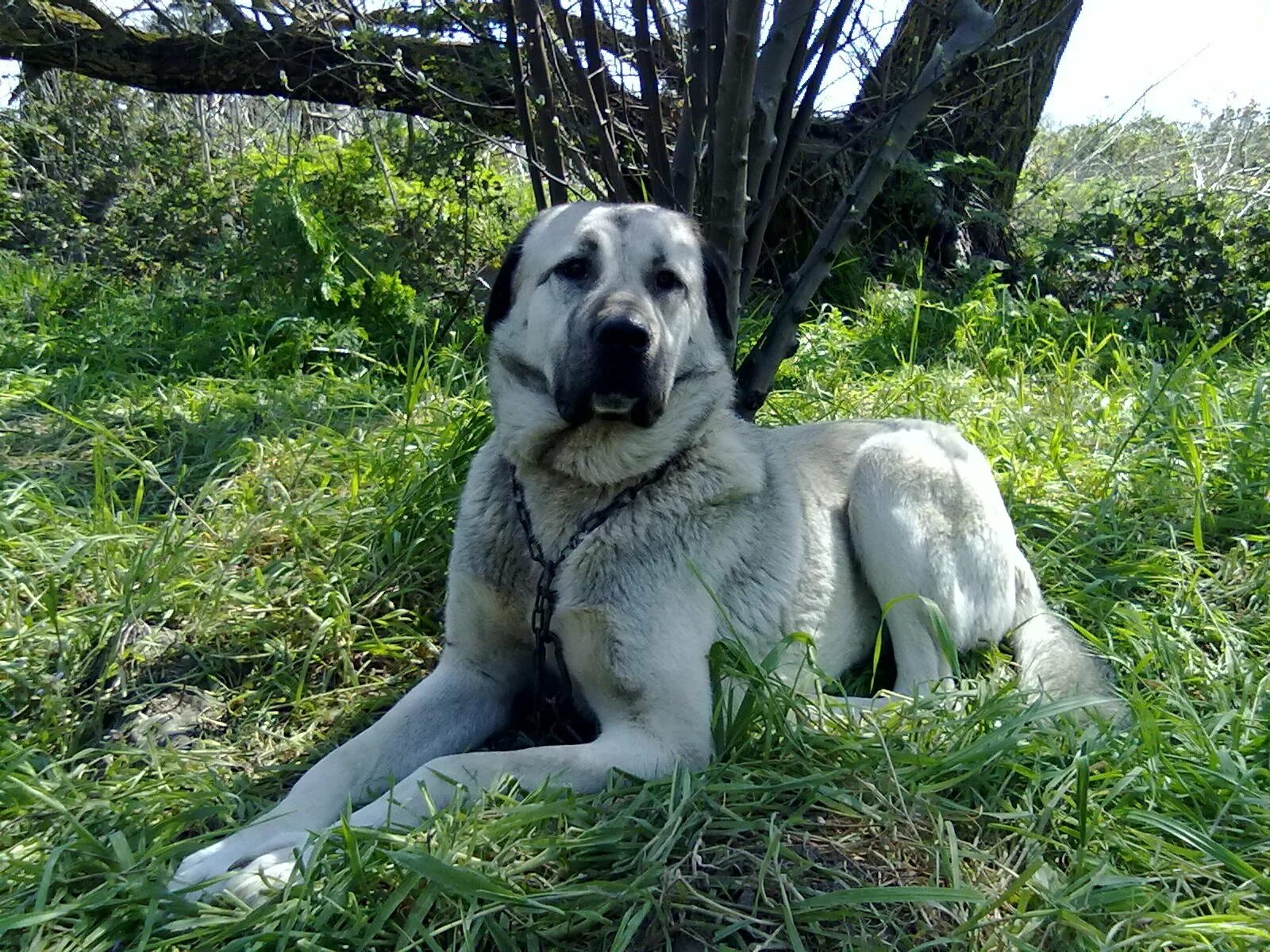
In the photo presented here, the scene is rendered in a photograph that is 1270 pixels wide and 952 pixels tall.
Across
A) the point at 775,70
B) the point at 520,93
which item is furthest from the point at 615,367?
the point at 520,93

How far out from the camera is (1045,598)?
3.17 m

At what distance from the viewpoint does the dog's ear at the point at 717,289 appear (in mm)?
2822

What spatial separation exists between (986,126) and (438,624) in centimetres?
545

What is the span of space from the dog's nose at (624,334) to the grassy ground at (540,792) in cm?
87

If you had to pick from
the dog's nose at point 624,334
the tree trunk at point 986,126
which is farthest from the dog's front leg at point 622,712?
the tree trunk at point 986,126

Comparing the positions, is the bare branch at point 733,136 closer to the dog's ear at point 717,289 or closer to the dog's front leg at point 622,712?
the dog's ear at point 717,289

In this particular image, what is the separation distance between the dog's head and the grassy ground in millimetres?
752

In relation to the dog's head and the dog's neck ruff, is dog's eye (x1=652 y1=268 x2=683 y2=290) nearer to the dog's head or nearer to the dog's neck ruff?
the dog's head

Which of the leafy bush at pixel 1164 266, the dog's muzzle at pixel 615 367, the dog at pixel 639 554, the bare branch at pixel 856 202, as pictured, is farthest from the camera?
the leafy bush at pixel 1164 266

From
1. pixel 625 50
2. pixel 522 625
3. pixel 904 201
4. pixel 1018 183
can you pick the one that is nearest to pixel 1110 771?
pixel 522 625

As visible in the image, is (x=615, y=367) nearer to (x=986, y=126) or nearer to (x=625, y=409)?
(x=625, y=409)

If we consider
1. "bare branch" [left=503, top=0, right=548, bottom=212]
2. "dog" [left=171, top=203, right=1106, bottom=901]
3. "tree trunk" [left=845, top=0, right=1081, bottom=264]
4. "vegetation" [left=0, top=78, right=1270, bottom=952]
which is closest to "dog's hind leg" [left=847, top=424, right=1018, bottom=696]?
"dog" [left=171, top=203, right=1106, bottom=901]

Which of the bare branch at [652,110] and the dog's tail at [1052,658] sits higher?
the bare branch at [652,110]

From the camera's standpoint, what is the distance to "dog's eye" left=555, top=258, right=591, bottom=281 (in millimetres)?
2570
